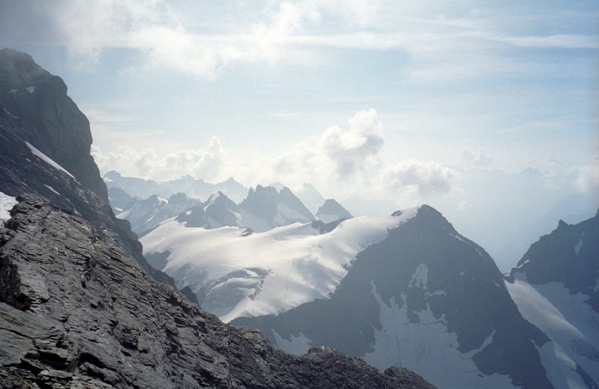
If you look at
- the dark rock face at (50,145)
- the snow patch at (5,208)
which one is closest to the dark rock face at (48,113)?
the dark rock face at (50,145)

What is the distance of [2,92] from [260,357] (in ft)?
514

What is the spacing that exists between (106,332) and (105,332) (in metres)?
0.20

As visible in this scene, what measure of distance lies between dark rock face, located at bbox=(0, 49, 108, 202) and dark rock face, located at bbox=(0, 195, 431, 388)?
11815 cm

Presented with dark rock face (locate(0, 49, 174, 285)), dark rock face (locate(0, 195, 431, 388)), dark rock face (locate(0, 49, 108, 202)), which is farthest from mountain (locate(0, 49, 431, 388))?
dark rock face (locate(0, 49, 108, 202))

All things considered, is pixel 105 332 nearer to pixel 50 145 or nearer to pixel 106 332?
pixel 106 332

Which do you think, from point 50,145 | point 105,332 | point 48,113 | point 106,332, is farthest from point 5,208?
point 48,113

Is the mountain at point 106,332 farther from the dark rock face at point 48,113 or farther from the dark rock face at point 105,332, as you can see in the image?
the dark rock face at point 48,113

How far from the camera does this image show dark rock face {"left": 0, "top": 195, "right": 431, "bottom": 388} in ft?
76.5

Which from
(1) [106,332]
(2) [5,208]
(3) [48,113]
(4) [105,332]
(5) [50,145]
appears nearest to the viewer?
(4) [105,332]

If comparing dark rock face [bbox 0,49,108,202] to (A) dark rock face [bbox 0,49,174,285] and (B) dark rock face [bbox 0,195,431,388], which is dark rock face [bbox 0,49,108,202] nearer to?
(A) dark rock face [bbox 0,49,174,285]

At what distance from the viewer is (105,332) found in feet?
103

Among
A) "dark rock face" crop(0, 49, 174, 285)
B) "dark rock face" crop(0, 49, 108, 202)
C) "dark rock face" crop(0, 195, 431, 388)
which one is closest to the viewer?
"dark rock face" crop(0, 195, 431, 388)

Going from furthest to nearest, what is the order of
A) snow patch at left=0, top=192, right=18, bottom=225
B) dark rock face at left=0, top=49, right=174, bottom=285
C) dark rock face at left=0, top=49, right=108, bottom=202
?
dark rock face at left=0, top=49, right=108, bottom=202
dark rock face at left=0, top=49, right=174, bottom=285
snow patch at left=0, top=192, right=18, bottom=225

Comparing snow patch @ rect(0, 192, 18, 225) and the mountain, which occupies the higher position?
snow patch @ rect(0, 192, 18, 225)
